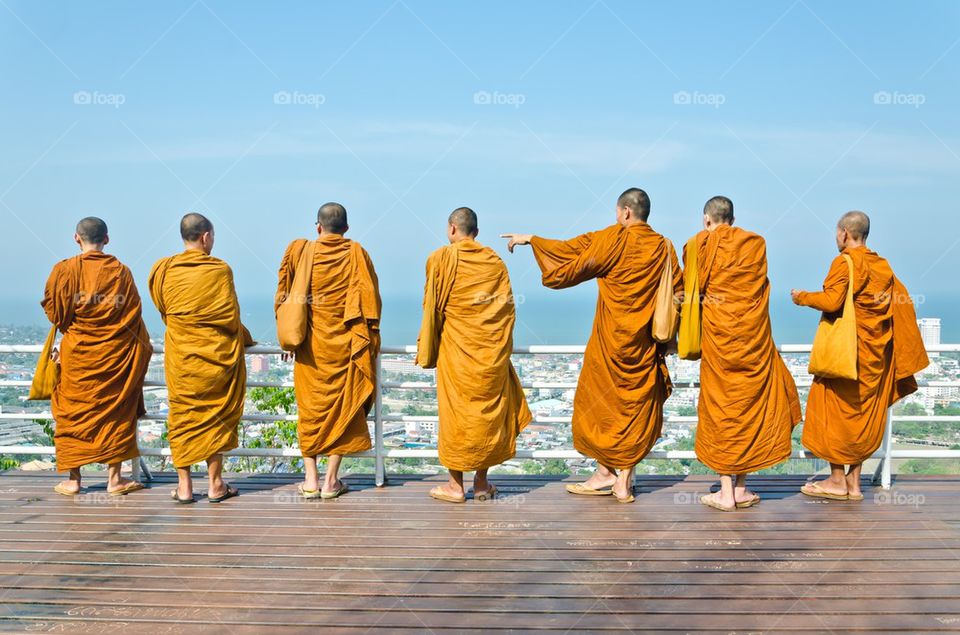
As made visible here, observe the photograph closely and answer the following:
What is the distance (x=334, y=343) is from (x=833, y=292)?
3671 mm

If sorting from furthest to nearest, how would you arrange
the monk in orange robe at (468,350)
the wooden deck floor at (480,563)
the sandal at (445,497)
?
the sandal at (445,497) → the monk in orange robe at (468,350) → the wooden deck floor at (480,563)

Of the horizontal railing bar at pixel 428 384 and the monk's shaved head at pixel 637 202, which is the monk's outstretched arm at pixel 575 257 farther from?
the horizontal railing bar at pixel 428 384

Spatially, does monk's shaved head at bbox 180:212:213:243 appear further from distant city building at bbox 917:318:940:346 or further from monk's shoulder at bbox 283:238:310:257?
distant city building at bbox 917:318:940:346

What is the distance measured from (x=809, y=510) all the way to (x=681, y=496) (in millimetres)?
900

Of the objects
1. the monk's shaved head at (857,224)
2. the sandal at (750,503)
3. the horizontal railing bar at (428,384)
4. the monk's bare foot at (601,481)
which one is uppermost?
the monk's shaved head at (857,224)

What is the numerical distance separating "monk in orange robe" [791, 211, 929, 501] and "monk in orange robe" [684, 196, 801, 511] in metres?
0.44

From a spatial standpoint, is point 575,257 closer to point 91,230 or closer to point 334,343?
point 334,343

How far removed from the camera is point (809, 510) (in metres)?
6.06

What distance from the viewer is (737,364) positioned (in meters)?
5.98

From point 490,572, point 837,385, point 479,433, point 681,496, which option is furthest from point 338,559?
point 837,385

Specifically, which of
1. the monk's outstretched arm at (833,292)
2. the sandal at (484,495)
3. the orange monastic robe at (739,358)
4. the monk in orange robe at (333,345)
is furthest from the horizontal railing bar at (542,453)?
the monk's outstretched arm at (833,292)

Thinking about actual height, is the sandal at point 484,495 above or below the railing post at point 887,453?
below

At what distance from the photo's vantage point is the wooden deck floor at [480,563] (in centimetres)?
423

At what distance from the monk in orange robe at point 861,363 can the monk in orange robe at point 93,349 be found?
510 cm
